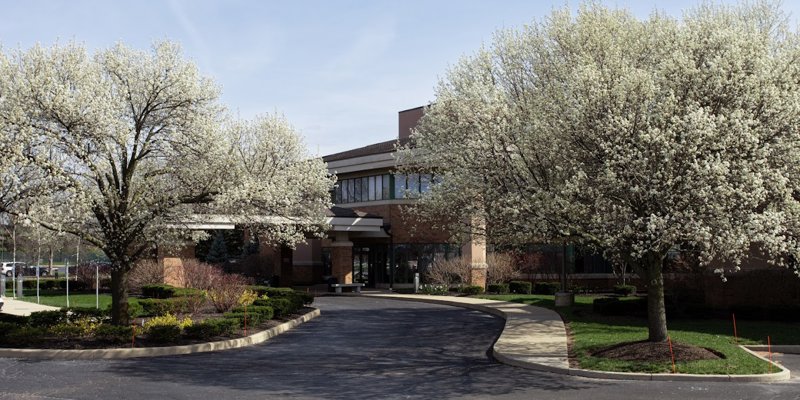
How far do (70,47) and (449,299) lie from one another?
2044 centimetres

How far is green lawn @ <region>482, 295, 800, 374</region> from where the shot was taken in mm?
14602

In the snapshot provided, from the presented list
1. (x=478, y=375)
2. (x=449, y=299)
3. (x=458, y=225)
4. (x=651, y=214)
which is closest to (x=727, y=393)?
(x=651, y=214)

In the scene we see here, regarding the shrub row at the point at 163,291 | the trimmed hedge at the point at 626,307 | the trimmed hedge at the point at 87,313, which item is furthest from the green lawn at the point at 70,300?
the trimmed hedge at the point at 626,307

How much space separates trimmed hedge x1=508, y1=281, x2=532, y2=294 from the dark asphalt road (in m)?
17.8

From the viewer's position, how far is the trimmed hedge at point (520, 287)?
124 ft

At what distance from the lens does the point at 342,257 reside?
42688mm

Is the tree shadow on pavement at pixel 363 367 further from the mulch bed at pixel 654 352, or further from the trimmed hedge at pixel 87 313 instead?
the trimmed hedge at pixel 87 313

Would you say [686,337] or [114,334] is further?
[686,337]

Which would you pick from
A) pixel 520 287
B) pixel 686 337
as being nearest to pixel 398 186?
pixel 520 287

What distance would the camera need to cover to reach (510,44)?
80.6 feet

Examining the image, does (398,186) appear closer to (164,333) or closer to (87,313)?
(87,313)

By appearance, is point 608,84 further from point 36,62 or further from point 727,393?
point 36,62

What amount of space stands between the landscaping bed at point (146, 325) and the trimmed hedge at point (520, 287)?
1603cm

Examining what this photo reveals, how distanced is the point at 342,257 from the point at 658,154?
29.5 meters
